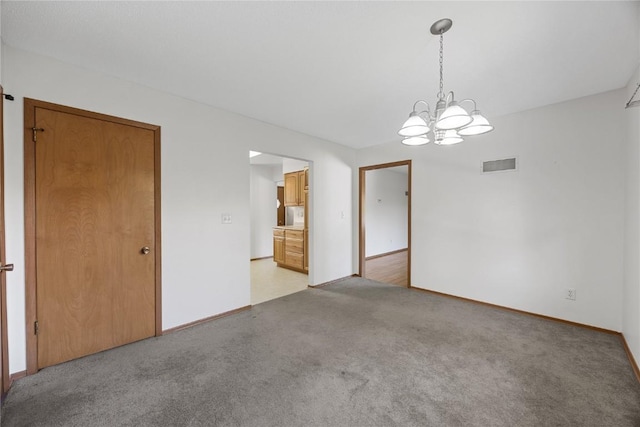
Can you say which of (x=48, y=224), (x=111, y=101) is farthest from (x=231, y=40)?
(x=48, y=224)

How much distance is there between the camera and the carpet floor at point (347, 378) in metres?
1.62

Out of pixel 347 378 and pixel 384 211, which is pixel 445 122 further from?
pixel 384 211

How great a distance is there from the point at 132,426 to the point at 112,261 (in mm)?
1444

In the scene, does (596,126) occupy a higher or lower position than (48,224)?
higher

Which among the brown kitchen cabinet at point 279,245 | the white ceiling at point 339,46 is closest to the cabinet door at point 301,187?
the brown kitchen cabinet at point 279,245

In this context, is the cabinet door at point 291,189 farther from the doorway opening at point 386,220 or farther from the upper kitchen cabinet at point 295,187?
the doorway opening at point 386,220

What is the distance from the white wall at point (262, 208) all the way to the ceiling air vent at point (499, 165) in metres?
5.07

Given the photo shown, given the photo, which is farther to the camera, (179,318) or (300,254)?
(300,254)

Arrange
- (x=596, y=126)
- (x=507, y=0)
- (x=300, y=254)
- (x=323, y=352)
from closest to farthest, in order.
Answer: (x=507, y=0), (x=323, y=352), (x=596, y=126), (x=300, y=254)

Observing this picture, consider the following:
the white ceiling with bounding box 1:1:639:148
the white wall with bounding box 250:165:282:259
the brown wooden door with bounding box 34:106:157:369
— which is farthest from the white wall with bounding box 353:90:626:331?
the white wall with bounding box 250:165:282:259

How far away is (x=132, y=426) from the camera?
5.07 feet

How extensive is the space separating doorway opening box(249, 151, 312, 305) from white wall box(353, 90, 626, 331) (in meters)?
2.20

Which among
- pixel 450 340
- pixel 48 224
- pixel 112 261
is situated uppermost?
pixel 48 224

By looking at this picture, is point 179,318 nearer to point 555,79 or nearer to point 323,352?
point 323,352
